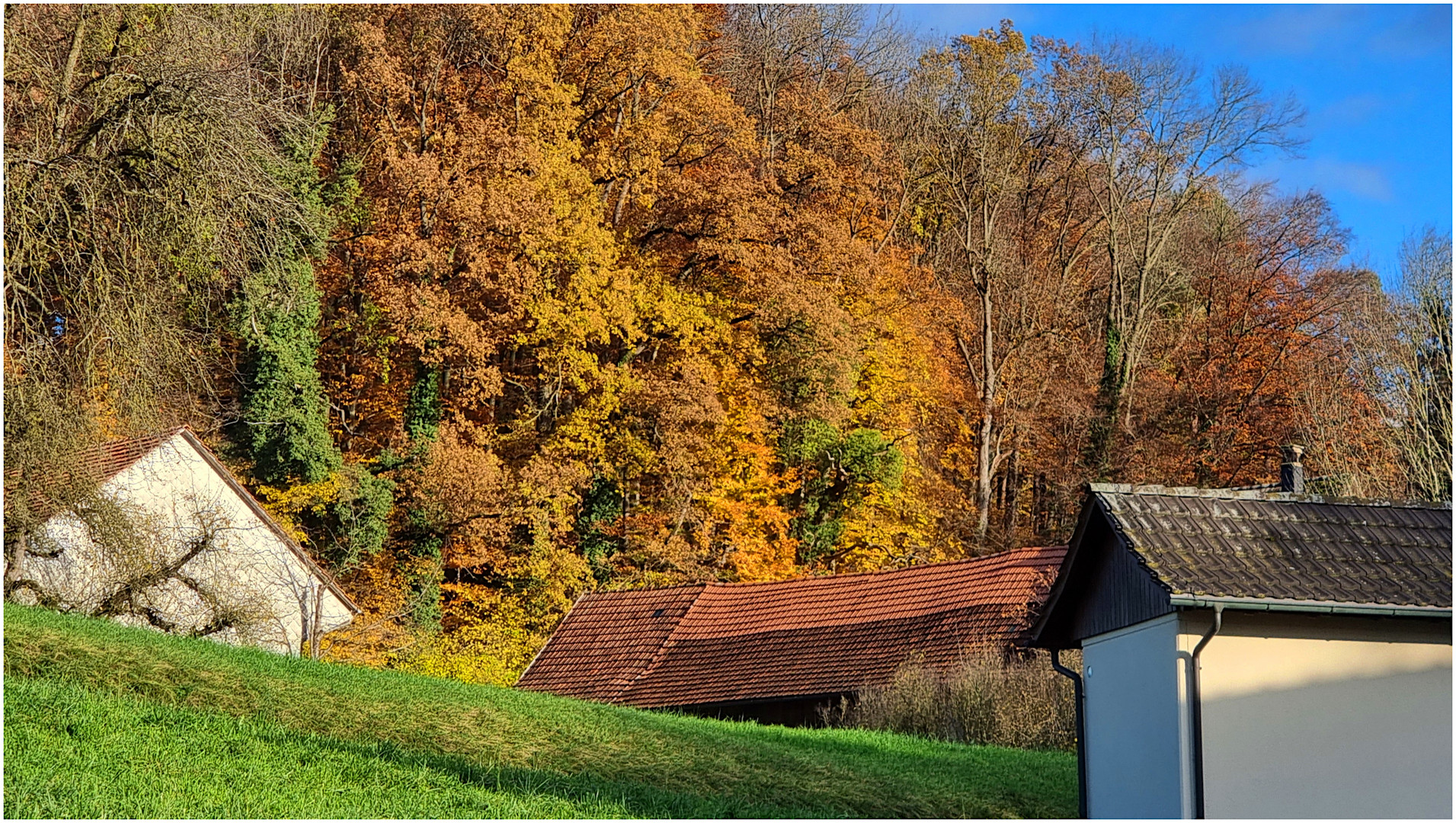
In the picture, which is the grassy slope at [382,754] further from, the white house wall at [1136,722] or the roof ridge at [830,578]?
the roof ridge at [830,578]

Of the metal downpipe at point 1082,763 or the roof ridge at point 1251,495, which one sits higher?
the roof ridge at point 1251,495

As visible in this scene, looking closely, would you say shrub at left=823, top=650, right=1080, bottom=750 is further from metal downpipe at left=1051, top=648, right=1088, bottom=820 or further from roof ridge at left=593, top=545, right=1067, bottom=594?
metal downpipe at left=1051, top=648, right=1088, bottom=820

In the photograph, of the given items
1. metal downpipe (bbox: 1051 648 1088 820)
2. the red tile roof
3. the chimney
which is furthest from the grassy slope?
the red tile roof

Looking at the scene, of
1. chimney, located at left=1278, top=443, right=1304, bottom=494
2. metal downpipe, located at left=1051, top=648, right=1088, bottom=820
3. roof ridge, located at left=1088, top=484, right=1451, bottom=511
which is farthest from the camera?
chimney, located at left=1278, top=443, right=1304, bottom=494

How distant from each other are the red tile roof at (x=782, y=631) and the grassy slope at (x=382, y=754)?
7444 mm

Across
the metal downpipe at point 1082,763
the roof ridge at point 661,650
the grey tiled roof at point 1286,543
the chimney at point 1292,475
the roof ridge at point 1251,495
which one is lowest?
the metal downpipe at point 1082,763

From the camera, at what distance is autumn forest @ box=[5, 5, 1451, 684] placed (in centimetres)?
3503

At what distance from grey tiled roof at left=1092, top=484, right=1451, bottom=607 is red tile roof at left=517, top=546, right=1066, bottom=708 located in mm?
11946

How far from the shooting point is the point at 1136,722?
593 inches

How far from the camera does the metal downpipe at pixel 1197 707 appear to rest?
13.7 meters

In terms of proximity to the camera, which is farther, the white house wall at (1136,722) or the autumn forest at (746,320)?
the autumn forest at (746,320)

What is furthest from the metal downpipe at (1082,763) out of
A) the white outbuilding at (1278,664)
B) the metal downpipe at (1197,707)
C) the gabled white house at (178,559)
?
the gabled white house at (178,559)

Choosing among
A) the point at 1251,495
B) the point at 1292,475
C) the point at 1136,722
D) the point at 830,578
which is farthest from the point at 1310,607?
the point at 830,578

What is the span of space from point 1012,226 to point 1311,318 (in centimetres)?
930
